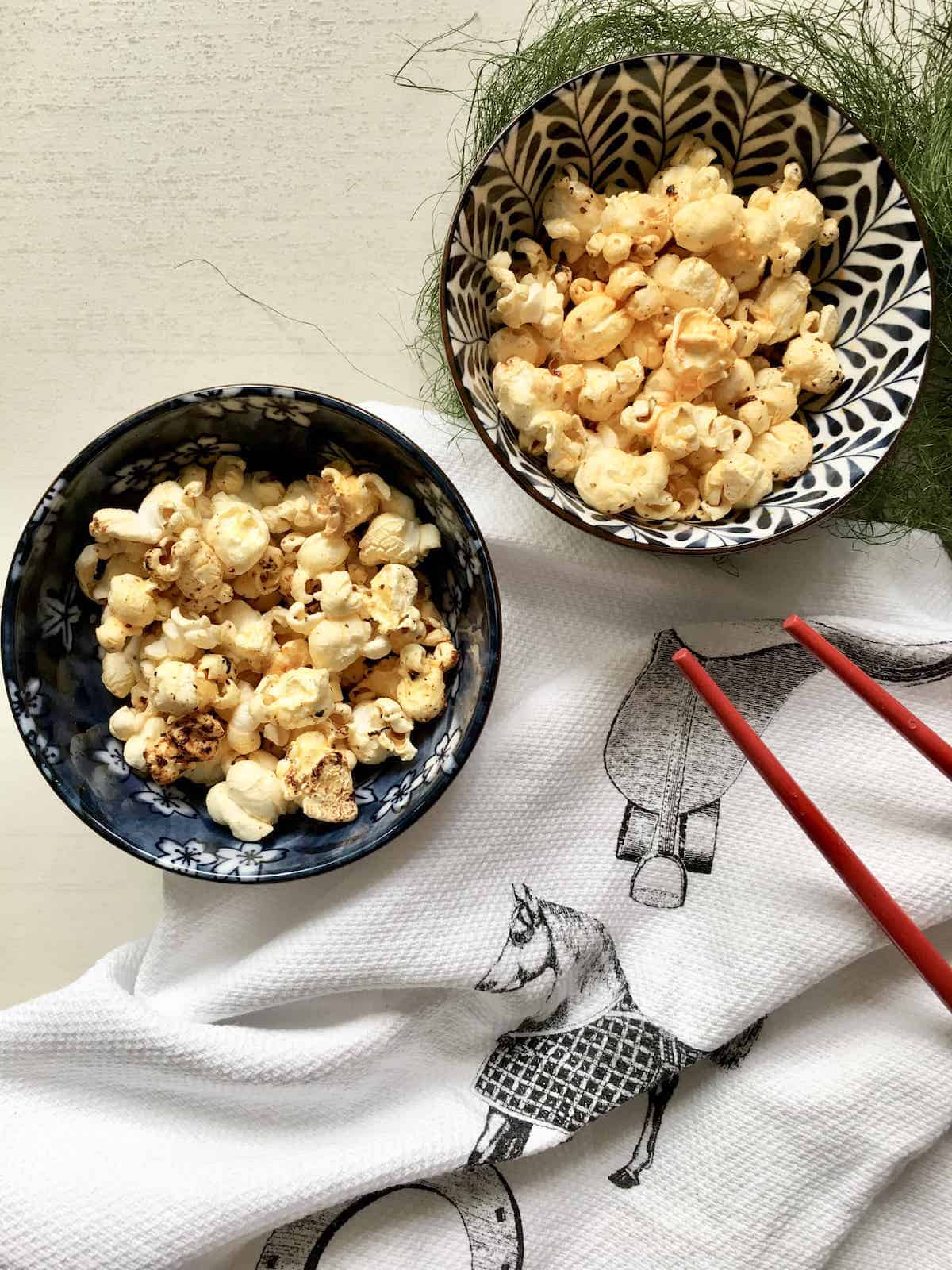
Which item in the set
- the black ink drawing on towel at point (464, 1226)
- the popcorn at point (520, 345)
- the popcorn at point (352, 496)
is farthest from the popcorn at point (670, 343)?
the black ink drawing on towel at point (464, 1226)

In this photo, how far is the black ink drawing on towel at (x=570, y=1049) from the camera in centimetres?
88

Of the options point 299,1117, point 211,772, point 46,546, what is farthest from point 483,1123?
point 46,546

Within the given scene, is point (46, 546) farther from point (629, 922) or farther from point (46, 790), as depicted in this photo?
point (629, 922)

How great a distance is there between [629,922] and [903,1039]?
0.88 feet

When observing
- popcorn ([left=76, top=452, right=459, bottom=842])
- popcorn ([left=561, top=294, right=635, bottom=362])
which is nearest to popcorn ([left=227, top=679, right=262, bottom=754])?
popcorn ([left=76, top=452, right=459, bottom=842])

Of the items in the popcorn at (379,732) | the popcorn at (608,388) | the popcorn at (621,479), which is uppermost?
the popcorn at (608,388)

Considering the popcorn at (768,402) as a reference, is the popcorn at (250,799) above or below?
below

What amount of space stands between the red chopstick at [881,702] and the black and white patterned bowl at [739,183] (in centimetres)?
9

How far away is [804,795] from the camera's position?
0.75 metres

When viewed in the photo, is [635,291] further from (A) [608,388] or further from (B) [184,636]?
(B) [184,636]

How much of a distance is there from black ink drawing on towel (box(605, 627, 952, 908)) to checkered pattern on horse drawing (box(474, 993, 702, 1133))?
0.40 feet

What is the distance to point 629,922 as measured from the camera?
36.1 inches

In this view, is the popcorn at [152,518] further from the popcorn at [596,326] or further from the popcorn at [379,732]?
the popcorn at [596,326]

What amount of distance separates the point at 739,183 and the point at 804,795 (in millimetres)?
542
